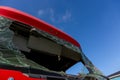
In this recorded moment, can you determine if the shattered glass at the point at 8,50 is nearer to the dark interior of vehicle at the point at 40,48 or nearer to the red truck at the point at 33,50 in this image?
the red truck at the point at 33,50

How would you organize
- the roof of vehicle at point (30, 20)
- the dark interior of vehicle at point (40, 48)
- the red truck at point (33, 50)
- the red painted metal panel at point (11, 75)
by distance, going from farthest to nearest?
1. the dark interior of vehicle at point (40, 48)
2. the roof of vehicle at point (30, 20)
3. the red truck at point (33, 50)
4. the red painted metal panel at point (11, 75)

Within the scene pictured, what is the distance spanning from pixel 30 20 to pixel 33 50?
0.62 m

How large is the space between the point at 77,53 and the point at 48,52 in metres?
0.73

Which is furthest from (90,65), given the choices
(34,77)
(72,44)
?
(34,77)

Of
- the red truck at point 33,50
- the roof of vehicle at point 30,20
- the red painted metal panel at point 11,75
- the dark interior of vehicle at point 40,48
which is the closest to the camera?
the red painted metal panel at point 11,75

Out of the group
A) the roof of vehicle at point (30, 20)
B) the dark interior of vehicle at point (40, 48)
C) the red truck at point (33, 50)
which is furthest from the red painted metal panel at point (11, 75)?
the roof of vehicle at point (30, 20)

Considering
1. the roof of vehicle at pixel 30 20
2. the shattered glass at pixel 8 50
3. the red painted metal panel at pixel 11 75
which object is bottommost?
the red painted metal panel at pixel 11 75

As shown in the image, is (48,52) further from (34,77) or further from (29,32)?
(34,77)

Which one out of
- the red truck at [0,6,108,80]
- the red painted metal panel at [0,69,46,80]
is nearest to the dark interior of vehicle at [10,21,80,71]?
the red truck at [0,6,108,80]

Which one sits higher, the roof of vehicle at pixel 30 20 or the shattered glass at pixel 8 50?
the roof of vehicle at pixel 30 20

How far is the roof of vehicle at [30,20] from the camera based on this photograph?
3764 millimetres

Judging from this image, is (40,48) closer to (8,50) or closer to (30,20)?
(30,20)

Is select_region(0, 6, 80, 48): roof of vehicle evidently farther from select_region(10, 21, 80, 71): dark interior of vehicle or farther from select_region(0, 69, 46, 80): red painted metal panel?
select_region(0, 69, 46, 80): red painted metal panel

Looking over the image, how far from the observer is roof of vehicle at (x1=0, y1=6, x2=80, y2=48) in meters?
3.76
